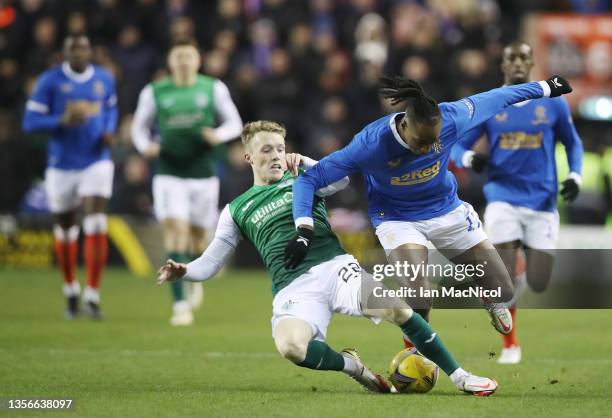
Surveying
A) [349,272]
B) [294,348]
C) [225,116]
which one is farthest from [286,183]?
[225,116]

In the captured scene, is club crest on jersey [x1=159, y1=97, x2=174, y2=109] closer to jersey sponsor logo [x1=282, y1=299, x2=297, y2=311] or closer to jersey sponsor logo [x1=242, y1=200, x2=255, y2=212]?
jersey sponsor logo [x1=242, y1=200, x2=255, y2=212]

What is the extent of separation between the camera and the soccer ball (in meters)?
7.98

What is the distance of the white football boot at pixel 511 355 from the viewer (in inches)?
384

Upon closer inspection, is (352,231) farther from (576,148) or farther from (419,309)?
(419,309)

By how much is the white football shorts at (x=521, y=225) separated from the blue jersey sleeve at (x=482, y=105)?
2.11 meters

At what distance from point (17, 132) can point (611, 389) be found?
1348 cm

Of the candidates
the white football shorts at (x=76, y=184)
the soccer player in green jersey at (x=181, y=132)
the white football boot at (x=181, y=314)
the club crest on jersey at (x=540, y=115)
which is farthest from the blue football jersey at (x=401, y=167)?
the white football shorts at (x=76, y=184)

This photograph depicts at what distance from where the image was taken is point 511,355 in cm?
980

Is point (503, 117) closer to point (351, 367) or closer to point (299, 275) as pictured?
point (299, 275)

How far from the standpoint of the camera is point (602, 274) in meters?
15.7

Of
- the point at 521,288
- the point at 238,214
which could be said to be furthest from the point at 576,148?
the point at 238,214

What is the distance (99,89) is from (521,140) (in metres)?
5.02

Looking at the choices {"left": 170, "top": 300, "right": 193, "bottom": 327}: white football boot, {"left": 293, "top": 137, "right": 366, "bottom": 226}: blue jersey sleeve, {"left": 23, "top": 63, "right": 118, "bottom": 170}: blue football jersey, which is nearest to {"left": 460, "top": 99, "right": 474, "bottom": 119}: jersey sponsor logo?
{"left": 293, "top": 137, "right": 366, "bottom": 226}: blue jersey sleeve

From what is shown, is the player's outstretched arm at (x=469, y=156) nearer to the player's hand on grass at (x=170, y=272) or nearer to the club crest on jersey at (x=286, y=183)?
the club crest on jersey at (x=286, y=183)
